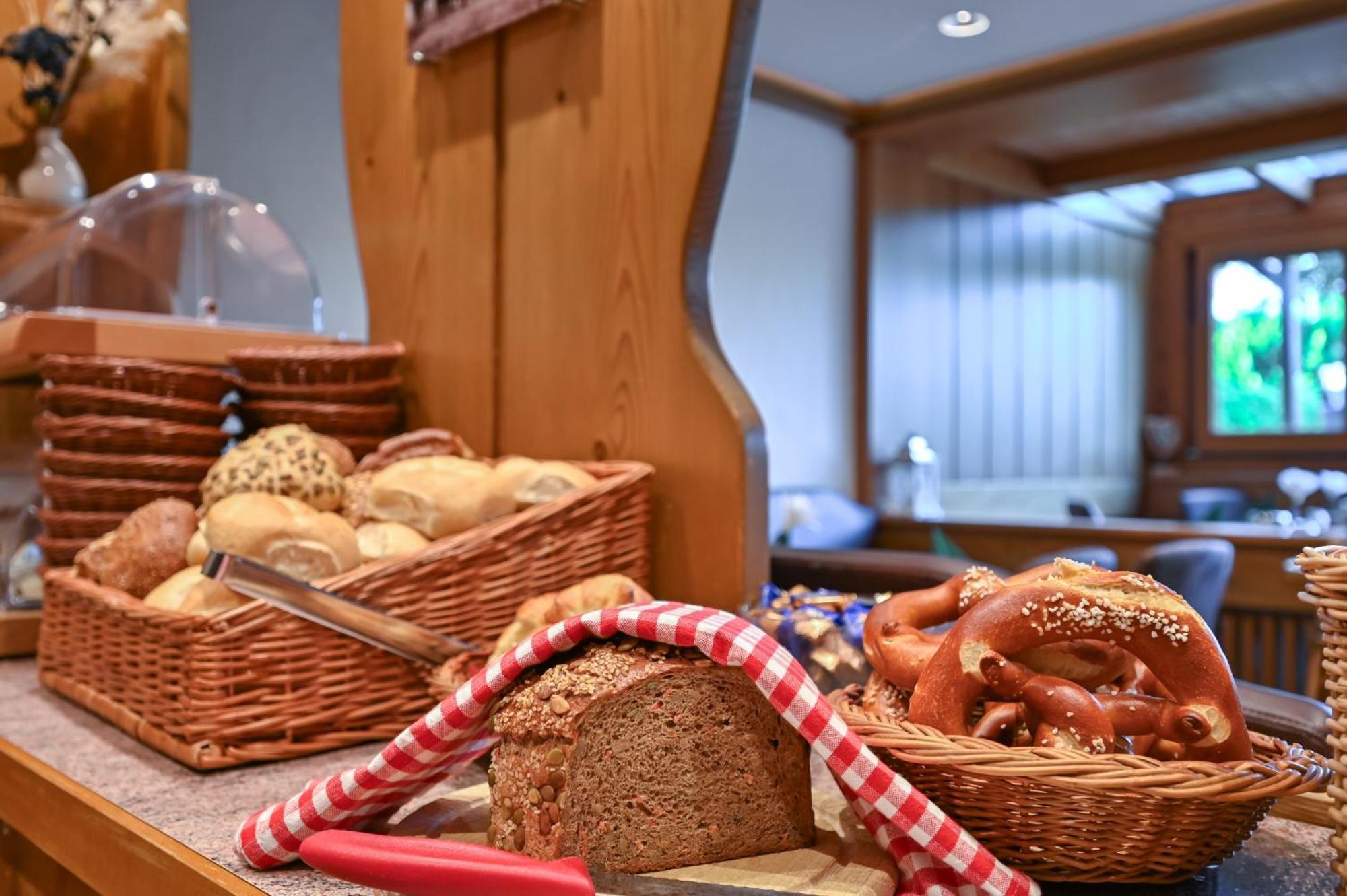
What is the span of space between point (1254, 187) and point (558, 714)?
7899 mm

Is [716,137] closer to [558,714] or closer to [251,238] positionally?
[558,714]

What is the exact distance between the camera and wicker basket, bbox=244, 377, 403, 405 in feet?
5.05

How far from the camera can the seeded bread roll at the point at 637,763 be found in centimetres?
70

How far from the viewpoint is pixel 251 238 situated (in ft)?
6.55

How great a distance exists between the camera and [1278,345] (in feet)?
24.0

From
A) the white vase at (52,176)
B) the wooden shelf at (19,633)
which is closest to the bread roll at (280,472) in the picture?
the wooden shelf at (19,633)

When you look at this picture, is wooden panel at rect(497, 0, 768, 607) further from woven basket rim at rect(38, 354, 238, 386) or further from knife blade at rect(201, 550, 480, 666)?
woven basket rim at rect(38, 354, 238, 386)

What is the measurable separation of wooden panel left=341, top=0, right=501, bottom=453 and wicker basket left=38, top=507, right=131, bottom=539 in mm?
436

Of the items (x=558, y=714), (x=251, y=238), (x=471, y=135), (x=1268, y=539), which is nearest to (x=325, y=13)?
(x=251, y=238)

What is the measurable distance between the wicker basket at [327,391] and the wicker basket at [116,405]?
0.08m

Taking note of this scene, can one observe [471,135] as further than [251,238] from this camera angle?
No

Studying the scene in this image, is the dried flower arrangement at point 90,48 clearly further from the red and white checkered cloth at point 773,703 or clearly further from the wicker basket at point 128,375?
the red and white checkered cloth at point 773,703

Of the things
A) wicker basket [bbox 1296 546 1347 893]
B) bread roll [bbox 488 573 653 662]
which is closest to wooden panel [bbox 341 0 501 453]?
bread roll [bbox 488 573 653 662]

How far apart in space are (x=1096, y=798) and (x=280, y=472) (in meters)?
0.93
